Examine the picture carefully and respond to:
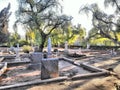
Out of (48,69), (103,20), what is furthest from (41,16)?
(48,69)

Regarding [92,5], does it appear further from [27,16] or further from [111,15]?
[27,16]

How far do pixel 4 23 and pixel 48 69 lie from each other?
2066cm

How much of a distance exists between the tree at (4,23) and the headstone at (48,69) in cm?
1846

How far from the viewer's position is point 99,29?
21.9 meters

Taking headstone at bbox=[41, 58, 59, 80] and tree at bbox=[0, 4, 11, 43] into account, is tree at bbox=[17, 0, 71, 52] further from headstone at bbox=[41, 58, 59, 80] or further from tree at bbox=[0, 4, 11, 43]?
headstone at bbox=[41, 58, 59, 80]

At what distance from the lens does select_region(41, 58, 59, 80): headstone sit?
904 cm

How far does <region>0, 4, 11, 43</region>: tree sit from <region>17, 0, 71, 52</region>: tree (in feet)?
19.7

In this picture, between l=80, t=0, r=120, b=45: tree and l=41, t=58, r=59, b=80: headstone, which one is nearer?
l=41, t=58, r=59, b=80: headstone

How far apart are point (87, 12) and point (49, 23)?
179 inches

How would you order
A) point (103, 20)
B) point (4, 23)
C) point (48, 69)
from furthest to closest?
point (4, 23) < point (103, 20) < point (48, 69)

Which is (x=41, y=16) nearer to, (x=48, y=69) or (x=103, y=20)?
(x=103, y=20)

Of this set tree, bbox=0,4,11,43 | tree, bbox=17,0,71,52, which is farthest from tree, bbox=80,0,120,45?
tree, bbox=0,4,11,43

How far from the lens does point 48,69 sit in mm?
9188

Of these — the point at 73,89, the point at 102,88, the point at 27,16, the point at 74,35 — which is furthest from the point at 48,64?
the point at 74,35
